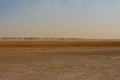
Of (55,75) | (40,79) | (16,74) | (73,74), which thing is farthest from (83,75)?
(16,74)

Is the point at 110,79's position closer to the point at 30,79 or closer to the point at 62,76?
the point at 62,76

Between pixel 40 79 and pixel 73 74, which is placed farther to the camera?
pixel 73 74

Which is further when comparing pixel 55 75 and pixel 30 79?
pixel 55 75

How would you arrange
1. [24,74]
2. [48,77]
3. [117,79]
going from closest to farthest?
[117,79] → [48,77] → [24,74]

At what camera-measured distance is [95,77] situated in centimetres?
1195

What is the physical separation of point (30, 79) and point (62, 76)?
5.23 feet

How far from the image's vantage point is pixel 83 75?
1254cm

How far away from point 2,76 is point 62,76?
2910 millimetres

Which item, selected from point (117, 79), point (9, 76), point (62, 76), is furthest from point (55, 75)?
point (117, 79)

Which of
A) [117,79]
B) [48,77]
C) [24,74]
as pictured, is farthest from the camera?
[24,74]

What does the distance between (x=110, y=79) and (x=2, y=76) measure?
16.8 feet

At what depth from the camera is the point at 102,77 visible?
39.3ft

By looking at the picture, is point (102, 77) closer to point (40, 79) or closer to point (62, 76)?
point (62, 76)

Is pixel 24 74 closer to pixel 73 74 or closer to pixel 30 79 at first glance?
pixel 30 79
